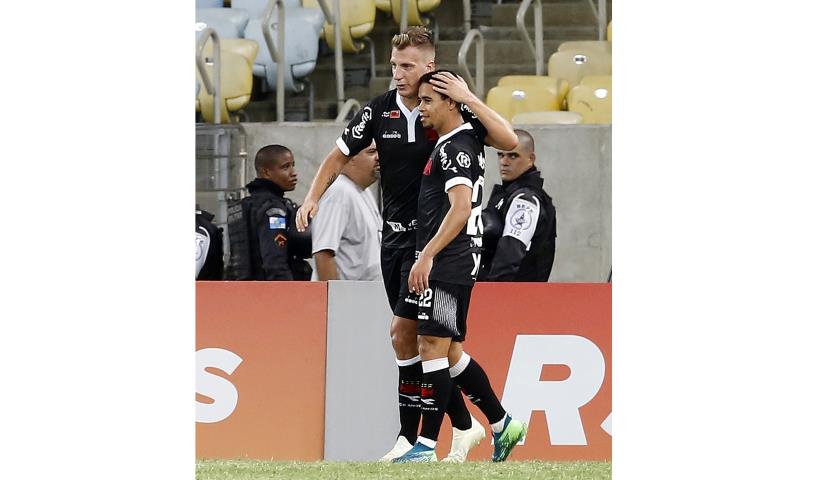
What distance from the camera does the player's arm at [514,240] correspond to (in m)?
6.41

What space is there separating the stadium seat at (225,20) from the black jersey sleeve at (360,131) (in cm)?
526

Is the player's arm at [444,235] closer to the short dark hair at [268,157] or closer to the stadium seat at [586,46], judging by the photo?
the short dark hair at [268,157]

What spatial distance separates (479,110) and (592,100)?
4.21 m

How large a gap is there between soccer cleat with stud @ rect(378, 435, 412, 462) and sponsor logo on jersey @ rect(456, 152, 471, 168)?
119cm

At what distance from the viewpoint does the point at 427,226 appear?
17.5 feet

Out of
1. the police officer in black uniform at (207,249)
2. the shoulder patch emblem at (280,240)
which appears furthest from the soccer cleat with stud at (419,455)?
the police officer in black uniform at (207,249)

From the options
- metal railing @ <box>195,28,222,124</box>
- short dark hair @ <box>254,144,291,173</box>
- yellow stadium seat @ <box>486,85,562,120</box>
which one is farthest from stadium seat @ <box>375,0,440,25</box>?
short dark hair @ <box>254,144,291,173</box>

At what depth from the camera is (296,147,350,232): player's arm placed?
5430 mm

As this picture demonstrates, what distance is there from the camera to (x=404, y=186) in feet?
18.2

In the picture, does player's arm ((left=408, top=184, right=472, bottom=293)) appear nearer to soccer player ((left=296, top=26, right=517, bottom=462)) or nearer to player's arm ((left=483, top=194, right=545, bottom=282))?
soccer player ((left=296, top=26, right=517, bottom=462))
